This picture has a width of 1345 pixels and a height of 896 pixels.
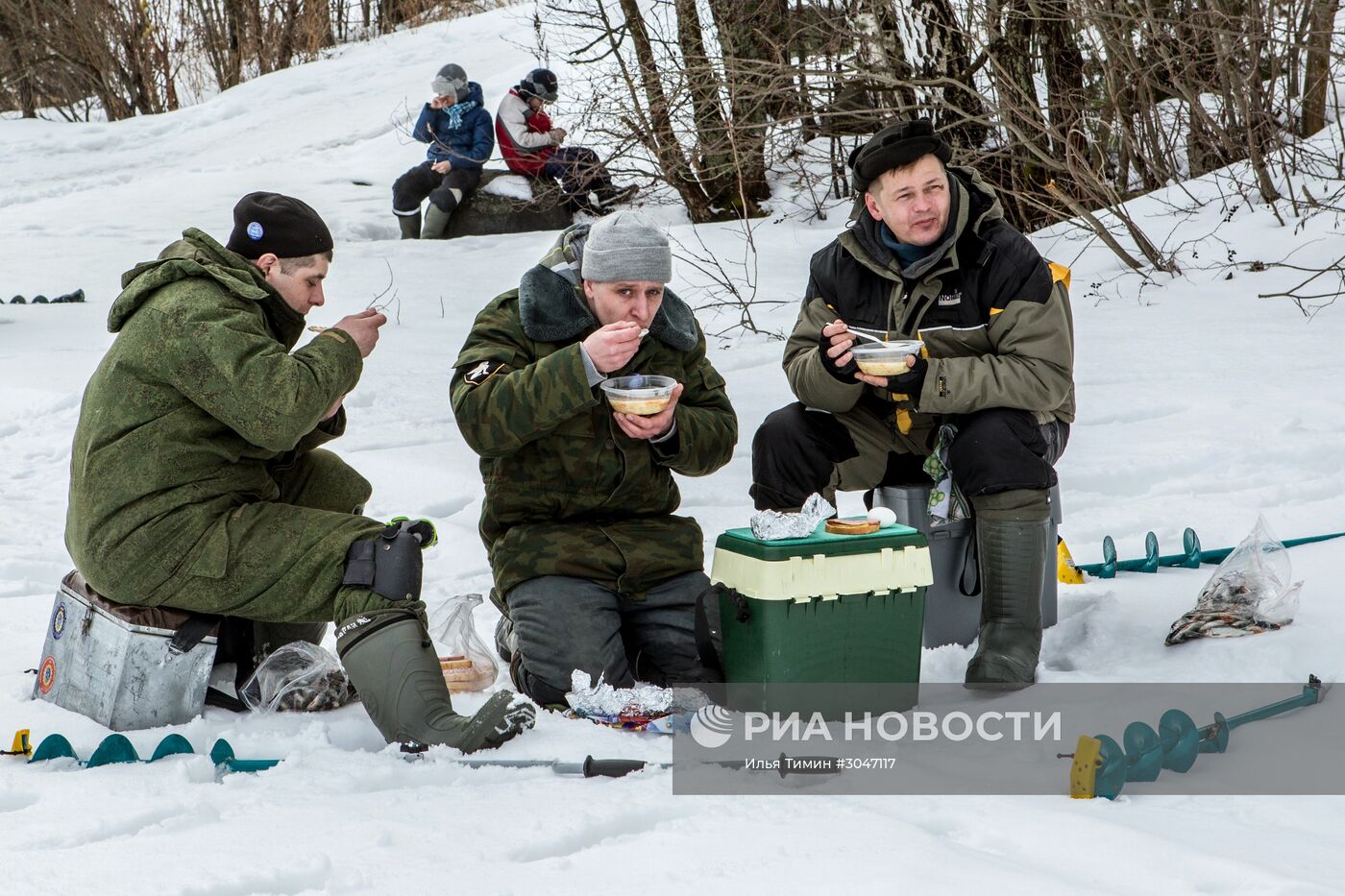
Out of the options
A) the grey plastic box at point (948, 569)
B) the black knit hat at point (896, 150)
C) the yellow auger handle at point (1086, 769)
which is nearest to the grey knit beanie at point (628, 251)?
the black knit hat at point (896, 150)

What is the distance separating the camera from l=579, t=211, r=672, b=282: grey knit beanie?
2.84 metres

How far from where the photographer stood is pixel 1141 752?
2254mm

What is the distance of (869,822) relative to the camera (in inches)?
80.2

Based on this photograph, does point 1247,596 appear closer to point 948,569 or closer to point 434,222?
point 948,569

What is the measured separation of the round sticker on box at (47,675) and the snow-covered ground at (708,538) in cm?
5

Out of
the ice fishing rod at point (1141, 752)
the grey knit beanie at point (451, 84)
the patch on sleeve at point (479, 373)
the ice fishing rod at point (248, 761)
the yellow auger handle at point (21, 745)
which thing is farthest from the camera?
the grey knit beanie at point (451, 84)

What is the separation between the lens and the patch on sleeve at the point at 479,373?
2877 millimetres

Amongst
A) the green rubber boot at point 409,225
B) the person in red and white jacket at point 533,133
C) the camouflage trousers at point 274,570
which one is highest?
the person in red and white jacket at point 533,133

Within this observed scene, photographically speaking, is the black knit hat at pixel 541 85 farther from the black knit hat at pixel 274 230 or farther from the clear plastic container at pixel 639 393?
the clear plastic container at pixel 639 393

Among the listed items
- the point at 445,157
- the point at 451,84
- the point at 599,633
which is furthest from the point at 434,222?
the point at 599,633

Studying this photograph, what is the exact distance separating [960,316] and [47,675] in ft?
7.53

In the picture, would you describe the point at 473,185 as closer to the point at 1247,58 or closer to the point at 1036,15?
the point at 1036,15

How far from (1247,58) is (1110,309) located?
151 centimetres

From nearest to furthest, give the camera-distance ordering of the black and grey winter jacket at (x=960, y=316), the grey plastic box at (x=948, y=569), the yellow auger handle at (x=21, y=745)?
the yellow auger handle at (x=21, y=745) → the black and grey winter jacket at (x=960, y=316) → the grey plastic box at (x=948, y=569)
